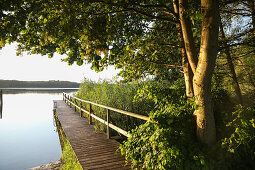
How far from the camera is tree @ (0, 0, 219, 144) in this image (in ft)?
9.68

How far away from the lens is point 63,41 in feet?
16.1

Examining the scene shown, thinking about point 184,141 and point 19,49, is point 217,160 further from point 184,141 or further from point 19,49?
point 19,49

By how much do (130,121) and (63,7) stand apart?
15.8 feet

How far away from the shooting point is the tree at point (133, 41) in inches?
116

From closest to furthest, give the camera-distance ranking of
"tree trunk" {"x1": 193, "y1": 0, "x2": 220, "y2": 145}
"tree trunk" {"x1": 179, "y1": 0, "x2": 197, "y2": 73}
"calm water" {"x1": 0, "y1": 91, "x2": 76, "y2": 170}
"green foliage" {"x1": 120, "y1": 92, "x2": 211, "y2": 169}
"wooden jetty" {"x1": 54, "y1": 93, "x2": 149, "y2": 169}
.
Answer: "green foliage" {"x1": 120, "y1": 92, "x2": 211, "y2": 169}
"tree trunk" {"x1": 193, "y1": 0, "x2": 220, "y2": 145}
"tree trunk" {"x1": 179, "y1": 0, "x2": 197, "y2": 73}
"wooden jetty" {"x1": 54, "y1": 93, "x2": 149, "y2": 169}
"calm water" {"x1": 0, "y1": 91, "x2": 76, "y2": 170}

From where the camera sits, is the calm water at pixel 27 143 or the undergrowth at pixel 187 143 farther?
the calm water at pixel 27 143

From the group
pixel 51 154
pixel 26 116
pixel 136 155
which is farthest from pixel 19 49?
pixel 26 116

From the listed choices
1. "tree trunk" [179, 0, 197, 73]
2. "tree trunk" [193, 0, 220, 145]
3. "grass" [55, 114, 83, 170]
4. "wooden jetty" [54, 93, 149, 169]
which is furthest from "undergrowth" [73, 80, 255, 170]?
"grass" [55, 114, 83, 170]

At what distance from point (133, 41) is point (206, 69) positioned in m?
2.29

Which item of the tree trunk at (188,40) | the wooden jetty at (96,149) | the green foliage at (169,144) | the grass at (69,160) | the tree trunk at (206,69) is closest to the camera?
the green foliage at (169,144)

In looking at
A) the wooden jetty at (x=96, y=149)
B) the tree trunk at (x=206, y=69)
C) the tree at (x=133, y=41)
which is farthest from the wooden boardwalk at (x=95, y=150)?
the tree at (x=133, y=41)

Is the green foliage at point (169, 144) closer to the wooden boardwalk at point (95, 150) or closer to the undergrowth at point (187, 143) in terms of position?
the undergrowth at point (187, 143)

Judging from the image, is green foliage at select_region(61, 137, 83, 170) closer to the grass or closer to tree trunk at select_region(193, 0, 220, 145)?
the grass

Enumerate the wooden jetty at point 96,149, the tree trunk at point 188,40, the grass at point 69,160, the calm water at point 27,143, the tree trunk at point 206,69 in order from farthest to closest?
the calm water at point 27,143 < the grass at point 69,160 < the wooden jetty at point 96,149 < the tree trunk at point 188,40 < the tree trunk at point 206,69
